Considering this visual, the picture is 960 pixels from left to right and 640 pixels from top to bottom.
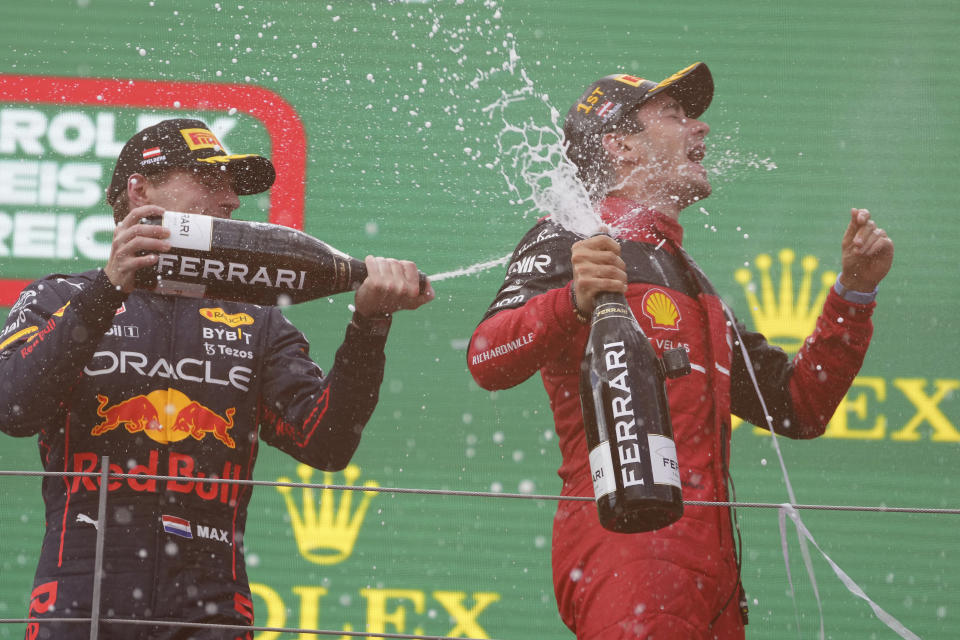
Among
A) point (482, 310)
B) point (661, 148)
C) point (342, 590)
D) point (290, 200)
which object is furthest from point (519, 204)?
point (661, 148)

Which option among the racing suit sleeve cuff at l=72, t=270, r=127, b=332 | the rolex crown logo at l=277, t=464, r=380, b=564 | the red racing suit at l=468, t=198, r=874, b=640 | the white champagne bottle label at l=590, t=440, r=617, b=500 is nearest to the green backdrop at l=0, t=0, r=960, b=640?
the rolex crown logo at l=277, t=464, r=380, b=564

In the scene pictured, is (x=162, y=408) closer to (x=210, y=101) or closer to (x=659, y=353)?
(x=659, y=353)

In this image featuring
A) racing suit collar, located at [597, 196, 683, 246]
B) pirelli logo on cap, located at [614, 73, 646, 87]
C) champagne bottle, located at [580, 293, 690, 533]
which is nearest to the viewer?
champagne bottle, located at [580, 293, 690, 533]

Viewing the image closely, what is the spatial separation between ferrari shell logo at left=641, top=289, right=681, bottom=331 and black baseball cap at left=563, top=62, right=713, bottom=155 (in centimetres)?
32

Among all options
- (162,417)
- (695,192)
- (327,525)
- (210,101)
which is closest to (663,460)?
(695,192)

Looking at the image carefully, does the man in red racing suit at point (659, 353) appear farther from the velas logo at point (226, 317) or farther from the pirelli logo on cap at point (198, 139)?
the pirelli logo on cap at point (198, 139)

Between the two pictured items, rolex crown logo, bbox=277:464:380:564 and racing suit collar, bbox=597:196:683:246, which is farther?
rolex crown logo, bbox=277:464:380:564

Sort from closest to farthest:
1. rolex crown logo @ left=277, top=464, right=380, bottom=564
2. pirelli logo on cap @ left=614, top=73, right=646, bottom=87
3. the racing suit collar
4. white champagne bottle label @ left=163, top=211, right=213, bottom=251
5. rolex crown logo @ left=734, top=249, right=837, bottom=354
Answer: white champagne bottle label @ left=163, top=211, right=213, bottom=251 < the racing suit collar < pirelli logo on cap @ left=614, top=73, right=646, bottom=87 < rolex crown logo @ left=277, top=464, right=380, bottom=564 < rolex crown logo @ left=734, top=249, right=837, bottom=354

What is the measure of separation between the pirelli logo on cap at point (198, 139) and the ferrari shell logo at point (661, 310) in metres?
0.72

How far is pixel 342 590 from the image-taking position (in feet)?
9.32

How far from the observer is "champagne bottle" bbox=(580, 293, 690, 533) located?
136 cm

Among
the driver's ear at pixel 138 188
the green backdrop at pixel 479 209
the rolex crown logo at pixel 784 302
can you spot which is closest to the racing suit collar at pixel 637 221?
the driver's ear at pixel 138 188

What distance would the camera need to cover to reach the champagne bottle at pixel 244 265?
1534 mm

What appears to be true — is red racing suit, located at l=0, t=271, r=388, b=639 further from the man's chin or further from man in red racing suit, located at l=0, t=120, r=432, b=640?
the man's chin
